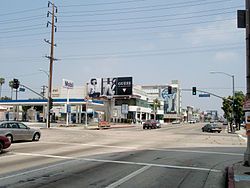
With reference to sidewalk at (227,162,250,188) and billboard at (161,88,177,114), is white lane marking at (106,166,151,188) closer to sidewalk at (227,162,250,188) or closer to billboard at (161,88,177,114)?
sidewalk at (227,162,250,188)

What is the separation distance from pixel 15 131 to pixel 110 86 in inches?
2967

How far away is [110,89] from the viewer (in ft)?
317

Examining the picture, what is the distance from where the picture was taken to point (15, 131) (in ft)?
70.2

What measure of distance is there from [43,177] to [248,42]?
8717 millimetres

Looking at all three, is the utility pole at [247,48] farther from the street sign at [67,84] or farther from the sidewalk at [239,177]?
the street sign at [67,84]

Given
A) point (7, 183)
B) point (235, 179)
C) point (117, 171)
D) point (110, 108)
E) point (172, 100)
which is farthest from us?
point (172, 100)

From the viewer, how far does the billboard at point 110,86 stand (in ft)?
310

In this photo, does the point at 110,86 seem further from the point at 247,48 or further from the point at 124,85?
the point at 247,48

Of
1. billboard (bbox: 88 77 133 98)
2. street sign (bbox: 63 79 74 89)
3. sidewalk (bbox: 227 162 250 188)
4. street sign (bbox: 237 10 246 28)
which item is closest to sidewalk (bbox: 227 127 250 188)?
sidewalk (bbox: 227 162 250 188)

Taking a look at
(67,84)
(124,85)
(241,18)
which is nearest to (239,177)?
(241,18)

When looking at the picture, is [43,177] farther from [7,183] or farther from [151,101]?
[151,101]

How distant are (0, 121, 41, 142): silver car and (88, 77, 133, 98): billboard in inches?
2792

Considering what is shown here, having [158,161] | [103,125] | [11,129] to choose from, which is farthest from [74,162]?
[103,125]

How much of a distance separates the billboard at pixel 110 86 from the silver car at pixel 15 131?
7092 cm
